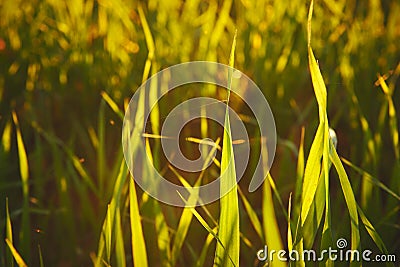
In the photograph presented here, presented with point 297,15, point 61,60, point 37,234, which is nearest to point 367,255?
point 37,234

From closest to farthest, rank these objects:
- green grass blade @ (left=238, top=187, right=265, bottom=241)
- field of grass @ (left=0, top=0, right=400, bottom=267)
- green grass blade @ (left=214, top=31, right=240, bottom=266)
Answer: green grass blade @ (left=214, top=31, right=240, bottom=266), green grass blade @ (left=238, top=187, right=265, bottom=241), field of grass @ (left=0, top=0, right=400, bottom=267)

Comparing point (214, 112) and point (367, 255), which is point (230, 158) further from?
point (214, 112)

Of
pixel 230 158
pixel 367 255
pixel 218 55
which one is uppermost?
pixel 218 55

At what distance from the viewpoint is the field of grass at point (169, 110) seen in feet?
2.57

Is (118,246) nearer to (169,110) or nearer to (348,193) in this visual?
(348,193)

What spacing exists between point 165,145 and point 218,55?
1.02ft

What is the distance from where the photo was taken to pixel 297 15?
1.12 metres

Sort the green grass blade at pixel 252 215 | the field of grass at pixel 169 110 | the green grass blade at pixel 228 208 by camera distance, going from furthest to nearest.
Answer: the field of grass at pixel 169 110, the green grass blade at pixel 252 215, the green grass blade at pixel 228 208

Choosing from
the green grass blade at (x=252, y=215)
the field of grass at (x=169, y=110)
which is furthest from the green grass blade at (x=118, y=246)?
the green grass blade at (x=252, y=215)

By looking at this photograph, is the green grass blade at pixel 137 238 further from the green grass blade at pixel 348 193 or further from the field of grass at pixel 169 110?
the green grass blade at pixel 348 193

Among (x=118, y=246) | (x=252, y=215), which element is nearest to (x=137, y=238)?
(x=118, y=246)

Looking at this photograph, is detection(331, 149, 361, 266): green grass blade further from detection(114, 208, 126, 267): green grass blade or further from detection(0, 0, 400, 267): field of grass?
detection(114, 208, 126, 267): green grass blade

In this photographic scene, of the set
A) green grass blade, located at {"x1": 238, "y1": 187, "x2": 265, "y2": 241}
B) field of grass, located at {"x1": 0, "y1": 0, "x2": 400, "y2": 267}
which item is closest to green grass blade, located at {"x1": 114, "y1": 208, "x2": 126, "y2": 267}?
field of grass, located at {"x1": 0, "y1": 0, "x2": 400, "y2": 267}

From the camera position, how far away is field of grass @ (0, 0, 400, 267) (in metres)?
0.78
